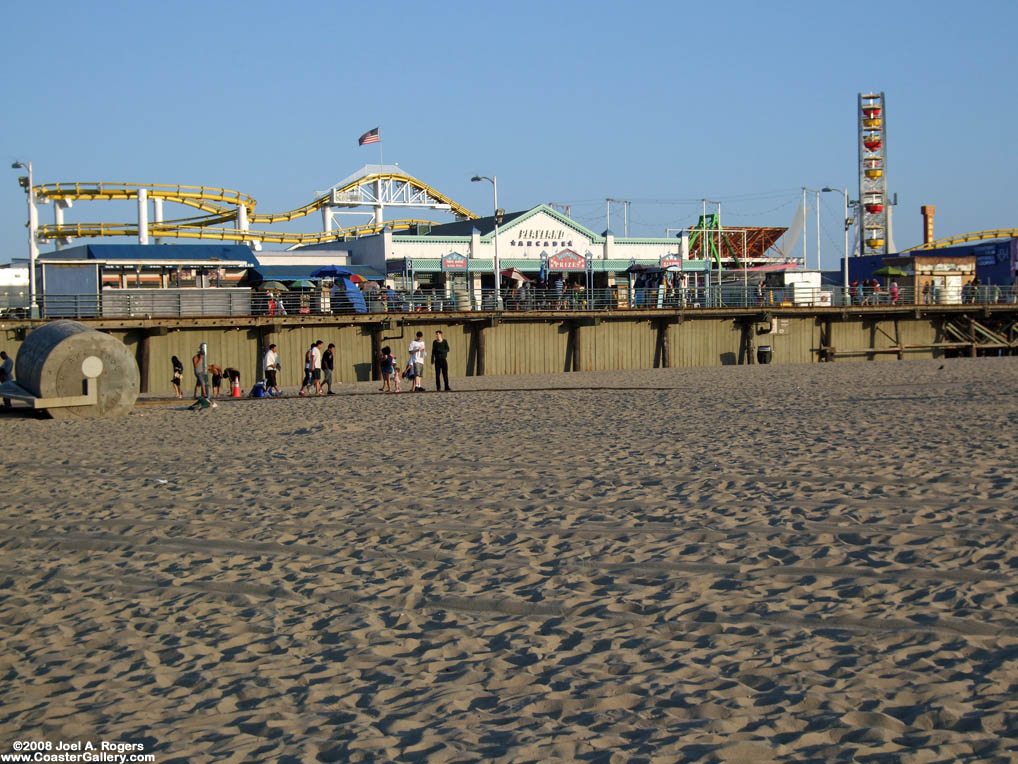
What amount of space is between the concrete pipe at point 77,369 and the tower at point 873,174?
63172 mm

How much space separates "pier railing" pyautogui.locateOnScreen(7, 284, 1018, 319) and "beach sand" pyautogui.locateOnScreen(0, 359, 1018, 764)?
18.6m

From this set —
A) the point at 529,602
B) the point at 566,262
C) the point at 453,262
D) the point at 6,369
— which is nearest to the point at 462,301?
the point at 453,262

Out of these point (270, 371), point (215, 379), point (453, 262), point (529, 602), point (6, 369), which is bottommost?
point (529, 602)

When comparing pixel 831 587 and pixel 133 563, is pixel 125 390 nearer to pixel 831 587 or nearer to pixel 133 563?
pixel 133 563

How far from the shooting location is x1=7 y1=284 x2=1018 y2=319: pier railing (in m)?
30.6

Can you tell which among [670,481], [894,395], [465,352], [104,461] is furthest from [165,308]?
[670,481]

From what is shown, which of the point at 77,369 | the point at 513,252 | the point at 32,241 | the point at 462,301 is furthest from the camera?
the point at 513,252

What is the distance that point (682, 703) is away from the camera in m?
4.80

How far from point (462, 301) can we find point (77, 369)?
1688cm

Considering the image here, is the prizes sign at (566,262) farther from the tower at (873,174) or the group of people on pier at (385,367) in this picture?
the tower at (873,174)

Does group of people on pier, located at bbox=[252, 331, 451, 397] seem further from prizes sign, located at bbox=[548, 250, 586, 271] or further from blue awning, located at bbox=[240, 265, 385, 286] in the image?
prizes sign, located at bbox=[548, 250, 586, 271]

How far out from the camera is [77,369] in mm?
20062

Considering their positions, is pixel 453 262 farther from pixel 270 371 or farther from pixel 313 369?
pixel 270 371

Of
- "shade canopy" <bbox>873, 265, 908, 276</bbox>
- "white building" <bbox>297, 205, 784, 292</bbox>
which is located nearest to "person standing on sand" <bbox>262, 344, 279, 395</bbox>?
"white building" <bbox>297, 205, 784, 292</bbox>
